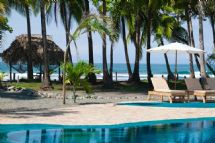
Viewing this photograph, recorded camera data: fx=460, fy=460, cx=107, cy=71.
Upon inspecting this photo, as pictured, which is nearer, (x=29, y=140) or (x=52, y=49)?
(x=29, y=140)

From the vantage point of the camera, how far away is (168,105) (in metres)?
16.3

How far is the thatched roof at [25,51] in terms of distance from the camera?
110 ft

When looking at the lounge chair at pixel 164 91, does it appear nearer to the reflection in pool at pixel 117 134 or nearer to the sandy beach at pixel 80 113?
the sandy beach at pixel 80 113

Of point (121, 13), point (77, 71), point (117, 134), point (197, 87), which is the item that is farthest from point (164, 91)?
point (121, 13)

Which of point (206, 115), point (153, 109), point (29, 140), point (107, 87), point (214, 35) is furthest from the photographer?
point (214, 35)

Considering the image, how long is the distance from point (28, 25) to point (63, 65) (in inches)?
720

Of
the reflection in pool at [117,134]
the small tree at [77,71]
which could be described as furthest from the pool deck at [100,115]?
the small tree at [77,71]

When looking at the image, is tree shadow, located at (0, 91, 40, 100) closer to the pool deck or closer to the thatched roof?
the pool deck

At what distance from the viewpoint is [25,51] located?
34.4m

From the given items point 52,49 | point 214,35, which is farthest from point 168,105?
point 214,35

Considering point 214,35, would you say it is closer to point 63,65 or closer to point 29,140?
point 63,65

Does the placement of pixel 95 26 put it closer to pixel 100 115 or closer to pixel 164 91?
pixel 100 115

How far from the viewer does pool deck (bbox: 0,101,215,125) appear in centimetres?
1169

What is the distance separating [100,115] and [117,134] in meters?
2.63
